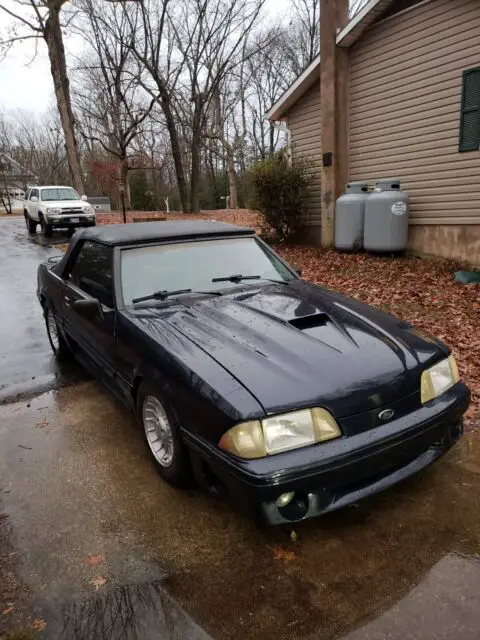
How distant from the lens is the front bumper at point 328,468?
6.55ft

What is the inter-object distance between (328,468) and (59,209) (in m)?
16.7

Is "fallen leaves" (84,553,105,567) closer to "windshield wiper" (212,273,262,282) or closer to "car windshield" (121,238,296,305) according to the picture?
"car windshield" (121,238,296,305)

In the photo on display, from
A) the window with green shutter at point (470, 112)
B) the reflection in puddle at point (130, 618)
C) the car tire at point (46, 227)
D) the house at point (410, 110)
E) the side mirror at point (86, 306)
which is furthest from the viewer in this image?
the car tire at point (46, 227)

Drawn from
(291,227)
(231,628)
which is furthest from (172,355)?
(291,227)

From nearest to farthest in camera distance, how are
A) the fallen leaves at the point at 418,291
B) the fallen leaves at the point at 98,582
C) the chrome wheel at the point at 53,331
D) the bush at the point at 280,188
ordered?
the fallen leaves at the point at 98,582 < the fallen leaves at the point at 418,291 < the chrome wheel at the point at 53,331 < the bush at the point at 280,188

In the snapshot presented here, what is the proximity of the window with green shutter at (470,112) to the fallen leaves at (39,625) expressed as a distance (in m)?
8.74

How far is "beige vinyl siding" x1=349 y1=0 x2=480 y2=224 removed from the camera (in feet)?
26.2

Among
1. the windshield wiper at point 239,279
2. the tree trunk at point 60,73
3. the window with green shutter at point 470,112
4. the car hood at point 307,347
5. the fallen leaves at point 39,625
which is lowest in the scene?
the fallen leaves at point 39,625

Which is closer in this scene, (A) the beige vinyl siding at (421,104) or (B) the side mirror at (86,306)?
(B) the side mirror at (86,306)

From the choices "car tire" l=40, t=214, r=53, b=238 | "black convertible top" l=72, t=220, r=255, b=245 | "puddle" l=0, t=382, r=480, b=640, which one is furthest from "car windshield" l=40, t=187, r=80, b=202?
"puddle" l=0, t=382, r=480, b=640

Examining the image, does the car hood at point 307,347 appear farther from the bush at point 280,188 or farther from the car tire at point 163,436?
the bush at point 280,188

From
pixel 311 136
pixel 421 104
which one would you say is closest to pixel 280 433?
pixel 421 104

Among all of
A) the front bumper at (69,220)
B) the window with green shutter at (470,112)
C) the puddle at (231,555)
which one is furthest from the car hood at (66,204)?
the puddle at (231,555)

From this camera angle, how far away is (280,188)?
1116cm
